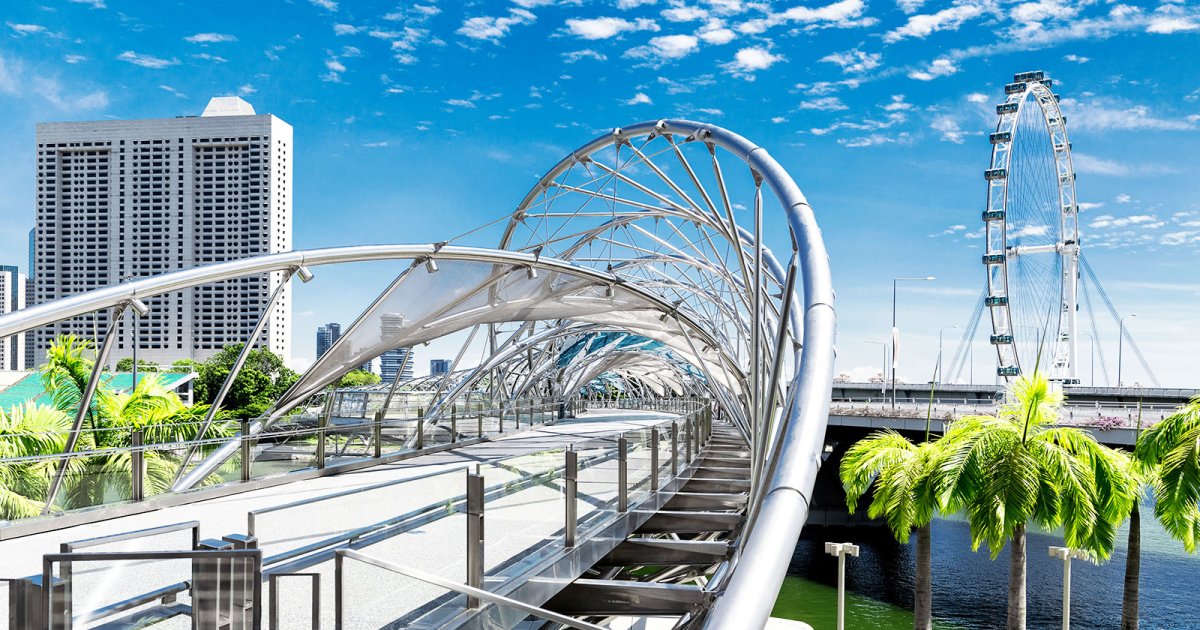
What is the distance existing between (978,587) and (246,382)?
7337 cm

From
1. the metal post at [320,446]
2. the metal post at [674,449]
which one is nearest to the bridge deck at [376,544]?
the metal post at [320,446]

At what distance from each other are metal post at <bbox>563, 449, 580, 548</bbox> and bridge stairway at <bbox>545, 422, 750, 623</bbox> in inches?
59.5

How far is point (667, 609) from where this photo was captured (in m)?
13.2

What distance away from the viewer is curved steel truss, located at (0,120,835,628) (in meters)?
5.36

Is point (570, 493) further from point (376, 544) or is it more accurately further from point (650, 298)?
point (650, 298)

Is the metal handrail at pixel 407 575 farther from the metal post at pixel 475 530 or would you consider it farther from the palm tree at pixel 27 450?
the palm tree at pixel 27 450

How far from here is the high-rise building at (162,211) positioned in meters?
146

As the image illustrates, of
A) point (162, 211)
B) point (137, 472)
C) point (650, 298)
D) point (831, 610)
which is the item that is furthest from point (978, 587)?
point (162, 211)

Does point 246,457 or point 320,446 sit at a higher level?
point 246,457

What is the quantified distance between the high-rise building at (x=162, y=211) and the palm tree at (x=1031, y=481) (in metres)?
137

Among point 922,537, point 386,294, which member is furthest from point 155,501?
point 922,537

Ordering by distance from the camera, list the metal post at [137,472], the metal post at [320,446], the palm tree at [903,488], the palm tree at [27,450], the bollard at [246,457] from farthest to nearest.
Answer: the palm tree at [903,488] < the metal post at [320,446] < the bollard at [246,457] < the metal post at [137,472] < the palm tree at [27,450]

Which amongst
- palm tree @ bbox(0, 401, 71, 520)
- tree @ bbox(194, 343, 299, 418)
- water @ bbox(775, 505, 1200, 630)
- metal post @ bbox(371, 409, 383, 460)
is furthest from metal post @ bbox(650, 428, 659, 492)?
tree @ bbox(194, 343, 299, 418)

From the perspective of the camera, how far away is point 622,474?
13.8 metres
